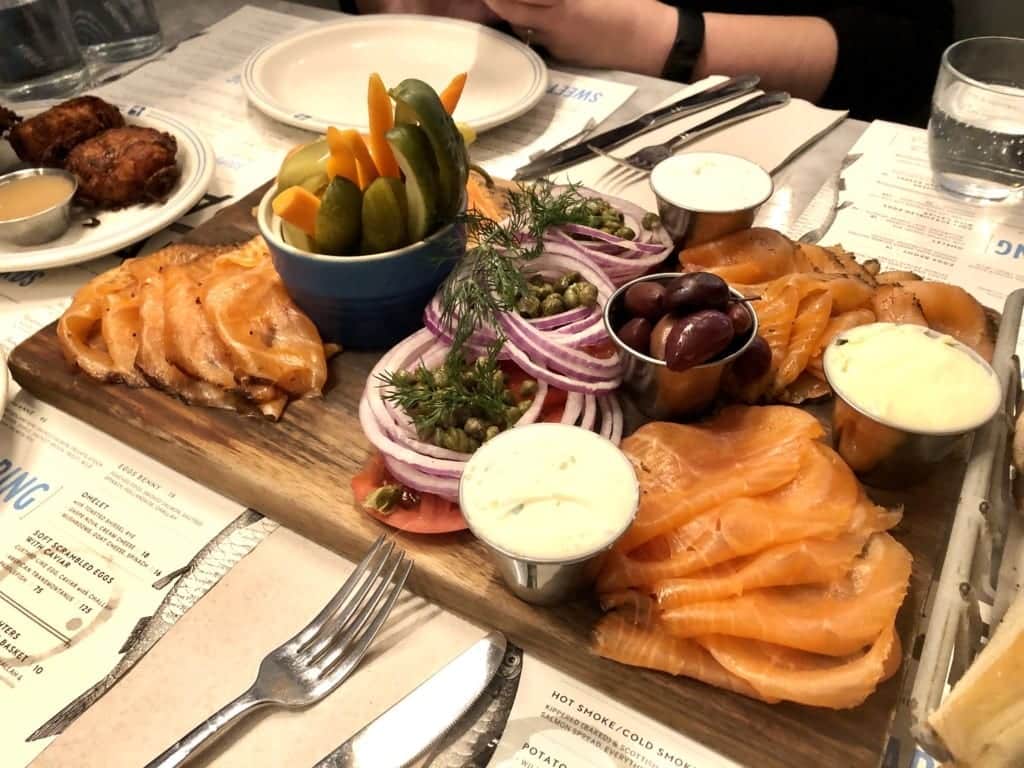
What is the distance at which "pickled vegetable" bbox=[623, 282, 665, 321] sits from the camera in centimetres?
137

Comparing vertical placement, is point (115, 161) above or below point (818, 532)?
above

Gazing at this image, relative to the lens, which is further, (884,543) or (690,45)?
(690,45)

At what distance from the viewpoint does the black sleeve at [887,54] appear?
8.44 ft

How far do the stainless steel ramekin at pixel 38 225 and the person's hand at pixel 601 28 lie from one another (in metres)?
1.45

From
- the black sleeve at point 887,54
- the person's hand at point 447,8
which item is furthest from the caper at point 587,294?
the person's hand at point 447,8

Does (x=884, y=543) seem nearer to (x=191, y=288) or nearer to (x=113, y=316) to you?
(x=191, y=288)

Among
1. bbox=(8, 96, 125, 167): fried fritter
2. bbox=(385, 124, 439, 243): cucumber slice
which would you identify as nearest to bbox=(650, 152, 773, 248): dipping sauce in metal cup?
bbox=(385, 124, 439, 243): cucumber slice

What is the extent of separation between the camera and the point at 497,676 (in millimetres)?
1138

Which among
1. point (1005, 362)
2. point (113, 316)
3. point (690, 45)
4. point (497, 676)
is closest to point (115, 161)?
point (113, 316)

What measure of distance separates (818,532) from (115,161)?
1822mm

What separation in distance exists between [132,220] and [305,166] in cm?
66

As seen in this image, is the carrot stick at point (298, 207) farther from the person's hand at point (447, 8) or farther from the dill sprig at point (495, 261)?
the person's hand at point (447, 8)

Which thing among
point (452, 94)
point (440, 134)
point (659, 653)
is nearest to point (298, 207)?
point (440, 134)

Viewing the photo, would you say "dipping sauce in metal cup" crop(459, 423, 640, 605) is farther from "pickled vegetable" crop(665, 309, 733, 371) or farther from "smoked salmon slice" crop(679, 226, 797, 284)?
"smoked salmon slice" crop(679, 226, 797, 284)
